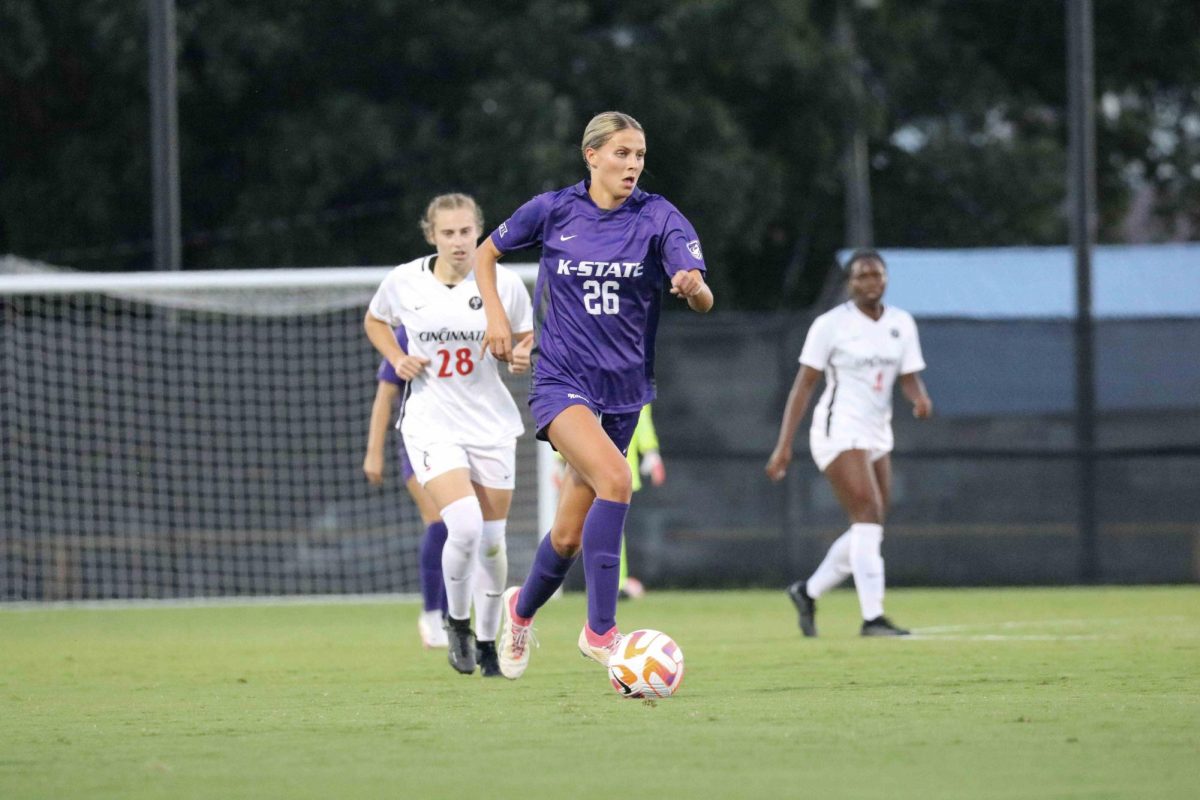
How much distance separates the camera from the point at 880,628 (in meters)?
11.0

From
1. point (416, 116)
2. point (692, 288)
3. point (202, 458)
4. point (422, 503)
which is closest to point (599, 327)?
point (692, 288)

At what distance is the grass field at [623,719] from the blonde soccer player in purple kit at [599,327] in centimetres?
63

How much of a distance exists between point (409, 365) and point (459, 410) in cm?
29

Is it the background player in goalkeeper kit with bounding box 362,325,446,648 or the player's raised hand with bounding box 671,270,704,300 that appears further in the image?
the background player in goalkeeper kit with bounding box 362,325,446,648

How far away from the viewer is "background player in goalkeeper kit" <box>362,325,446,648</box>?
9.95 m

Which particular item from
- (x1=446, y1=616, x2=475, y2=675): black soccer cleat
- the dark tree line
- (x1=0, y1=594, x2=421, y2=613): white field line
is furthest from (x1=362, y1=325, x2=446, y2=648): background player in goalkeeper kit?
the dark tree line

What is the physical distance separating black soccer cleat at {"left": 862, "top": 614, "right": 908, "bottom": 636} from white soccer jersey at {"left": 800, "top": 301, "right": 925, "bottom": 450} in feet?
2.97

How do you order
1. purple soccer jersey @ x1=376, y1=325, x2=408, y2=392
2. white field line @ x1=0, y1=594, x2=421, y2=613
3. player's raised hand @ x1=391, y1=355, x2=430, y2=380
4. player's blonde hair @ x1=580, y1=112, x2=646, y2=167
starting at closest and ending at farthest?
player's blonde hair @ x1=580, y1=112, x2=646, y2=167 < player's raised hand @ x1=391, y1=355, x2=430, y2=380 < purple soccer jersey @ x1=376, y1=325, x2=408, y2=392 < white field line @ x1=0, y1=594, x2=421, y2=613

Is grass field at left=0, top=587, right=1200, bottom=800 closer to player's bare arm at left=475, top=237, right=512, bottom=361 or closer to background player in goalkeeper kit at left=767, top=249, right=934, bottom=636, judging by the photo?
background player in goalkeeper kit at left=767, top=249, right=934, bottom=636

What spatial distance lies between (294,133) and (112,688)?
56.5 ft

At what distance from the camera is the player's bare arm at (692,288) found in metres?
7.12

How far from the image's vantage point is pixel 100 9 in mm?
24094

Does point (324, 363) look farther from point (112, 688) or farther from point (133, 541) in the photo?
point (112, 688)

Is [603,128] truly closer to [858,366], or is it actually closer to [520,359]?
[520,359]
